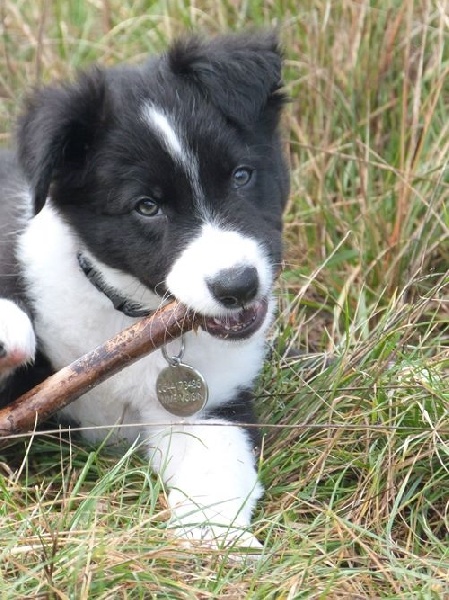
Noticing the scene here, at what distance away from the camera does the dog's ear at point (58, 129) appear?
345cm

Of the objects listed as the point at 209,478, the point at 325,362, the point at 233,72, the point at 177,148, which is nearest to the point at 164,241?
the point at 177,148

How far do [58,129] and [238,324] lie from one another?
792mm

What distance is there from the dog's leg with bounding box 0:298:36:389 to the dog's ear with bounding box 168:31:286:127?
0.89 meters

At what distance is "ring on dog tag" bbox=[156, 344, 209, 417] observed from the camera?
3.76 metres

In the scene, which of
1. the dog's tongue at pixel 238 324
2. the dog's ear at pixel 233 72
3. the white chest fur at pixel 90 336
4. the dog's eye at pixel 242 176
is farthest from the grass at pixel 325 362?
the dog's ear at pixel 233 72

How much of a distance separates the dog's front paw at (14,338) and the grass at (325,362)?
0.33 m

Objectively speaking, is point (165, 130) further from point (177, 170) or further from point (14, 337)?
point (14, 337)

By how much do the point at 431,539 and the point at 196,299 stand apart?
3.12 feet

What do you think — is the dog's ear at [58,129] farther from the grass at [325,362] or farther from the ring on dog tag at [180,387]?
the grass at [325,362]

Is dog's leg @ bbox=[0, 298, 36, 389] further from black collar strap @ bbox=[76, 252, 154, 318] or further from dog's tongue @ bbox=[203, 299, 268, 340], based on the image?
dog's tongue @ bbox=[203, 299, 268, 340]

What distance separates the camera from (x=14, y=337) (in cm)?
356

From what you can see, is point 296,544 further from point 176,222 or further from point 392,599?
point 176,222

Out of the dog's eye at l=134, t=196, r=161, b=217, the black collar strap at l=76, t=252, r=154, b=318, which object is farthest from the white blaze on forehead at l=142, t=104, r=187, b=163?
the black collar strap at l=76, t=252, r=154, b=318

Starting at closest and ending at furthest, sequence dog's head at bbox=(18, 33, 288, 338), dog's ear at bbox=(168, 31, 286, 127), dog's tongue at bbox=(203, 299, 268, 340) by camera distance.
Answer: dog's head at bbox=(18, 33, 288, 338)
dog's tongue at bbox=(203, 299, 268, 340)
dog's ear at bbox=(168, 31, 286, 127)
